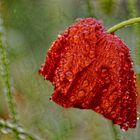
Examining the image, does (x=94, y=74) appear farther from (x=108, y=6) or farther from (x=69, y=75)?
(x=108, y=6)

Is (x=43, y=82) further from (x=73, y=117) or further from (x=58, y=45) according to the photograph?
(x=58, y=45)

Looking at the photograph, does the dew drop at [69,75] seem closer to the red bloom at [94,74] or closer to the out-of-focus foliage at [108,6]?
the red bloom at [94,74]

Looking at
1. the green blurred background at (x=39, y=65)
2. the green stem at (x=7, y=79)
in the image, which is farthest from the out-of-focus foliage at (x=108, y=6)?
the green stem at (x=7, y=79)

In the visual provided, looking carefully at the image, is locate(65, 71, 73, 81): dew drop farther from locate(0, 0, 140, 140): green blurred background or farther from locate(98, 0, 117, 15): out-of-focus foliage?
locate(98, 0, 117, 15): out-of-focus foliage

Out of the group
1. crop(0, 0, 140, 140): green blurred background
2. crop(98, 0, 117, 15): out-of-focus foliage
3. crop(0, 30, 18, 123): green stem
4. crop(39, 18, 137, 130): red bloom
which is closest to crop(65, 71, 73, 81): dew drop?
crop(39, 18, 137, 130): red bloom

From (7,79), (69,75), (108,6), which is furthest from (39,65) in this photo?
A: (69,75)

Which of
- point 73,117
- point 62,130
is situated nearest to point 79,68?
point 62,130
